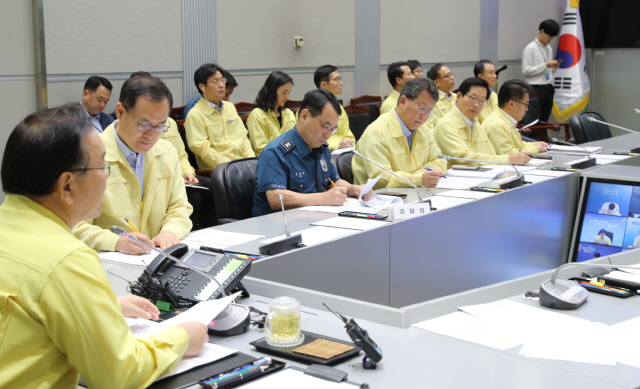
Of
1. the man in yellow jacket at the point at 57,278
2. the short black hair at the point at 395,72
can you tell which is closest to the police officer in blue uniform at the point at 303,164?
the man in yellow jacket at the point at 57,278

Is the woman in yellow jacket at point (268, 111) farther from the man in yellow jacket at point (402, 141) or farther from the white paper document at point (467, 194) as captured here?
the white paper document at point (467, 194)

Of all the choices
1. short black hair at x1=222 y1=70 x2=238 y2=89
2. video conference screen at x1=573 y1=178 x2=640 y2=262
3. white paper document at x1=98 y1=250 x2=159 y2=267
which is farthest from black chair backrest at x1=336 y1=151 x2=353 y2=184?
short black hair at x1=222 y1=70 x2=238 y2=89

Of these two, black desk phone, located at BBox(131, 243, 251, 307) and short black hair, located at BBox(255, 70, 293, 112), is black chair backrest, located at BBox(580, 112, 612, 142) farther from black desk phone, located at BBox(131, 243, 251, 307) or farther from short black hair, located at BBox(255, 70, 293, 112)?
black desk phone, located at BBox(131, 243, 251, 307)

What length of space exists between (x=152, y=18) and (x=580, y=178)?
3517 mm

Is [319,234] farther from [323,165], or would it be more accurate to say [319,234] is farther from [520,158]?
[520,158]

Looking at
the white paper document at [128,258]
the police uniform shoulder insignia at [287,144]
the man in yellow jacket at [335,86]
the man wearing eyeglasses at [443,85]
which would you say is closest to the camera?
the white paper document at [128,258]

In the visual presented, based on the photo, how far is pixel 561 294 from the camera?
1.75m

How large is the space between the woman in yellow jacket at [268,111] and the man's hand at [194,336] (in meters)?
4.09

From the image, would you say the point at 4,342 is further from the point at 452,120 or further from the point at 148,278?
the point at 452,120

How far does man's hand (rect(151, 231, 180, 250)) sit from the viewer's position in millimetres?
2309

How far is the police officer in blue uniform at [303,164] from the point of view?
317 cm

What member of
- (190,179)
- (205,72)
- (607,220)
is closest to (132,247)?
(190,179)

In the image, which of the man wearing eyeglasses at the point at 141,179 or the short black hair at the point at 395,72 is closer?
the man wearing eyeglasses at the point at 141,179

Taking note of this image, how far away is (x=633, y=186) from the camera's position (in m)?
3.52
